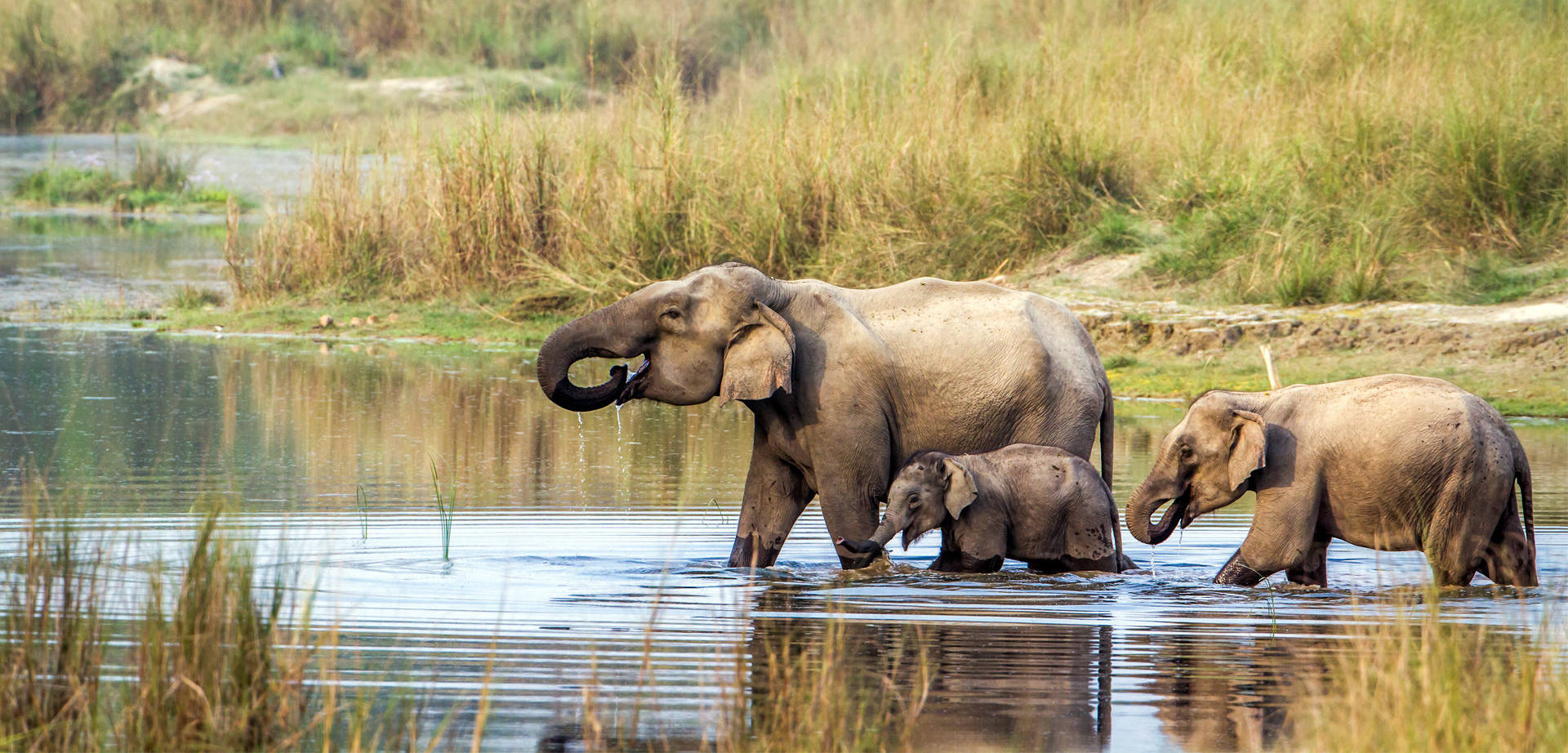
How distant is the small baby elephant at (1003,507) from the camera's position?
870cm

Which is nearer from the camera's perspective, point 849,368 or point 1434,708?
point 1434,708

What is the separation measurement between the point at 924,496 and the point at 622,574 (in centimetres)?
134

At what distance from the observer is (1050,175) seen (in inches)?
748

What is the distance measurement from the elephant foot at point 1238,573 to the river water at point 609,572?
73mm

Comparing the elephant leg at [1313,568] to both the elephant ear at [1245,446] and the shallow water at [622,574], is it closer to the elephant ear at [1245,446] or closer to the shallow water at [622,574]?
the shallow water at [622,574]

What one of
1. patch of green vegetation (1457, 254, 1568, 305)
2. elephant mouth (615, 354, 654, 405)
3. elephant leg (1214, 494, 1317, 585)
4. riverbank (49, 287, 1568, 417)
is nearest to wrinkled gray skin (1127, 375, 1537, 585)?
elephant leg (1214, 494, 1317, 585)

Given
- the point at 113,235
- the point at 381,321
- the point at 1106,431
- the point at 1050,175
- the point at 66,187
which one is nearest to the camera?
the point at 1106,431

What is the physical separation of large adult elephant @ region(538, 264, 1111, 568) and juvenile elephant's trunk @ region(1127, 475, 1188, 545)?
0.36 m

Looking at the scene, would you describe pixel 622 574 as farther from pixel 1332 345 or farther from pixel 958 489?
pixel 1332 345

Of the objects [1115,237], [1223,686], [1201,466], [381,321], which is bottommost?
[1223,686]

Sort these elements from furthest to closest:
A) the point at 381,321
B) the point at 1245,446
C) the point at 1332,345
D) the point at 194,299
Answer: the point at 194,299, the point at 381,321, the point at 1332,345, the point at 1245,446

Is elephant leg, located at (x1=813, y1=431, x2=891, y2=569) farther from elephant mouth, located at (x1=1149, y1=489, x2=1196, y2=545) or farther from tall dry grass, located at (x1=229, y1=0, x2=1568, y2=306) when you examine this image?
tall dry grass, located at (x1=229, y1=0, x2=1568, y2=306)

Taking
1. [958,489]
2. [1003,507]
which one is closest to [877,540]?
[958,489]

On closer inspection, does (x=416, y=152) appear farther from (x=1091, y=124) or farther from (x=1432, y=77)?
(x=1432, y=77)
